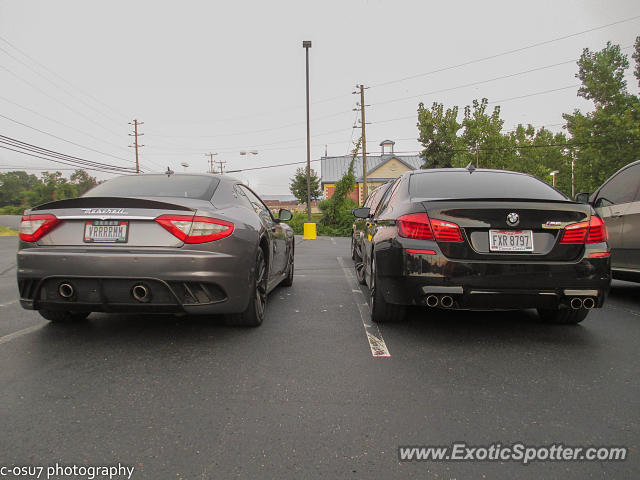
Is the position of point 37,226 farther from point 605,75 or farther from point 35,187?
point 35,187

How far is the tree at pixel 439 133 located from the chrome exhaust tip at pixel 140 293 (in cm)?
4529

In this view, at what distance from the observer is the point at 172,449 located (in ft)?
5.99

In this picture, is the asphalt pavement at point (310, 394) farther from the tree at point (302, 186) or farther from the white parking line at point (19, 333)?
the tree at point (302, 186)

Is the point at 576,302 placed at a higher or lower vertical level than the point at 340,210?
lower

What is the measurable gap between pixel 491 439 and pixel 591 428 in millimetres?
552

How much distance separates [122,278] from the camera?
2941 mm

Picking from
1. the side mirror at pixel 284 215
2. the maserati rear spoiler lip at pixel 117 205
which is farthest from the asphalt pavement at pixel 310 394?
the side mirror at pixel 284 215

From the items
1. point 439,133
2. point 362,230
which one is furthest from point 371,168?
point 362,230

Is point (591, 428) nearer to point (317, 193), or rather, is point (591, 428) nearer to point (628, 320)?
point (628, 320)

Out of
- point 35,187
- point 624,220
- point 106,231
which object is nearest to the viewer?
point 106,231

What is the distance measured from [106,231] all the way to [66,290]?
0.52m

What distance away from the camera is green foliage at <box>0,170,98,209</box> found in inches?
3011

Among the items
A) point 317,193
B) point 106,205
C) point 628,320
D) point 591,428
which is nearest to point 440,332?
point 591,428

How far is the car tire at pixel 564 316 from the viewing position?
3.83 meters
